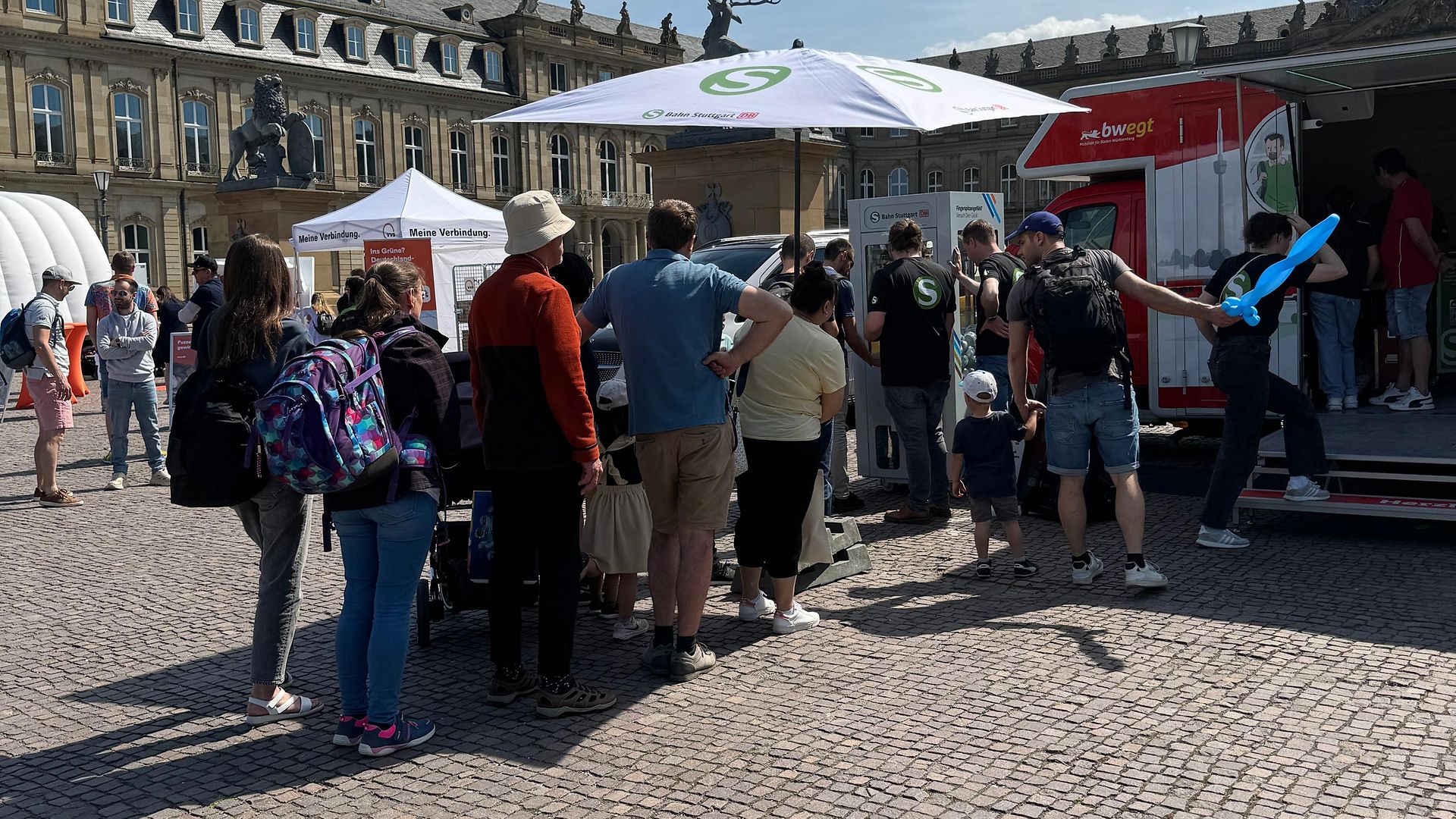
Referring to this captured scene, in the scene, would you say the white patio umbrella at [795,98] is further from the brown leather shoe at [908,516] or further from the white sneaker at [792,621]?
the brown leather shoe at [908,516]

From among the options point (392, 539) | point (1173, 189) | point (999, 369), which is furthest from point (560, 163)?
point (392, 539)

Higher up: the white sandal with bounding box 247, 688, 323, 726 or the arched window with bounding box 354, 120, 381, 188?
the arched window with bounding box 354, 120, 381, 188

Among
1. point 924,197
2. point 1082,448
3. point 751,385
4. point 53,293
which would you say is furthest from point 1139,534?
point 53,293

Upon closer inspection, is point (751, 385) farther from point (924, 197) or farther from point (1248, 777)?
point (924, 197)

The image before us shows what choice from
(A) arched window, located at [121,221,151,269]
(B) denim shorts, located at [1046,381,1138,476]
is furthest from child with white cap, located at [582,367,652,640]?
(A) arched window, located at [121,221,151,269]

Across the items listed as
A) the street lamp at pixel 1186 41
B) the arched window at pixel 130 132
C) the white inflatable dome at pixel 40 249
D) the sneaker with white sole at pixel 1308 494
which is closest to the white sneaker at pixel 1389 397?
the sneaker with white sole at pixel 1308 494

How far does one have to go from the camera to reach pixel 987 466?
6504 mm

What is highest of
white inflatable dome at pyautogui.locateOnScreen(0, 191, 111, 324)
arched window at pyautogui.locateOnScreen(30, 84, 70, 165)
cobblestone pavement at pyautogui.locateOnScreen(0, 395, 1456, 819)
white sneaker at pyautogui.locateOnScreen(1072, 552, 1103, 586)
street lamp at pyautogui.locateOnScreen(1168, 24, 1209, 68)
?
arched window at pyautogui.locateOnScreen(30, 84, 70, 165)

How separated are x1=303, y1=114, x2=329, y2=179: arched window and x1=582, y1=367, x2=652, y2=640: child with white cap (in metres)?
54.1

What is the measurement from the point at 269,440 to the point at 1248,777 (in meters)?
3.24

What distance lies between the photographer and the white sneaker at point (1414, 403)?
29.2ft

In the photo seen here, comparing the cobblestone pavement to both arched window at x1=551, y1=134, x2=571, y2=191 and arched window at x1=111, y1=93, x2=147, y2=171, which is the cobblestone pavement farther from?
arched window at x1=551, y1=134, x2=571, y2=191

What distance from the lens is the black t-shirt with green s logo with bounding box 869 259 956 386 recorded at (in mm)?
7988

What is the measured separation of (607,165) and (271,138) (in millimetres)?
46817
